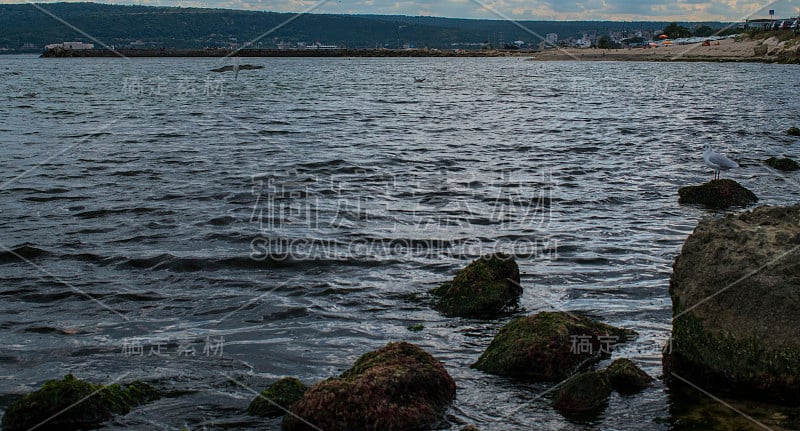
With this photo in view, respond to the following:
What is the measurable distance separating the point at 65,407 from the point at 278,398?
1.76m

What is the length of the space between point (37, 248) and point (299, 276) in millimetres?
4485

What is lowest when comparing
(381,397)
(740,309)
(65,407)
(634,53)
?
(65,407)

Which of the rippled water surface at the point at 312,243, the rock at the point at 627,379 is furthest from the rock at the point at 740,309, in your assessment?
the rippled water surface at the point at 312,243

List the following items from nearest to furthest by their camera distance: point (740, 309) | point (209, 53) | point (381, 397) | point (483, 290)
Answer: point (381, 397) → point (740, 309) → point (483, 290) → point (209, 53)

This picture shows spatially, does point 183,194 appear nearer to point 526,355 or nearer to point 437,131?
point 526,355

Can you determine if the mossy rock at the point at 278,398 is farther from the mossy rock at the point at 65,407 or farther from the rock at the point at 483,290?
the rock at the point at 483,290

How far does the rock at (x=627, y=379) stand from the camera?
734 cm

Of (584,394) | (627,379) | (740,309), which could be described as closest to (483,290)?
(627,379)

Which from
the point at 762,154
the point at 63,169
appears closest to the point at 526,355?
the point at 63,169

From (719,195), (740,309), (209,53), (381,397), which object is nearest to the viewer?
(381,397)

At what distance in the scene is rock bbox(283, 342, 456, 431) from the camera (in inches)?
254

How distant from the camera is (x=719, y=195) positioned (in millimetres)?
15820

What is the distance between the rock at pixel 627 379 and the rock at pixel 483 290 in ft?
7.37

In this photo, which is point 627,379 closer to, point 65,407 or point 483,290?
point 483,290
